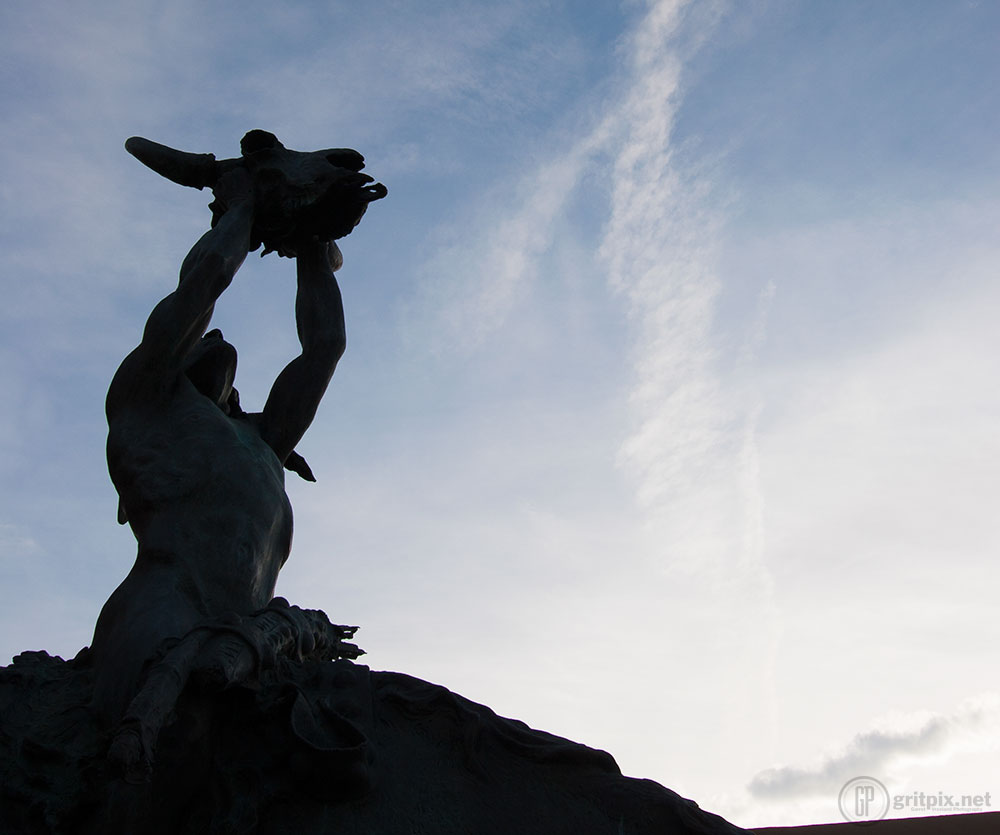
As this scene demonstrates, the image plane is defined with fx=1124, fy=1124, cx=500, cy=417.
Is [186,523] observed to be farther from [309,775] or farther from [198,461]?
[309,775]

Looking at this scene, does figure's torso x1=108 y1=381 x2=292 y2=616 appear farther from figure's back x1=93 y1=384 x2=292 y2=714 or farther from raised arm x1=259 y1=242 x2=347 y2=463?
raised arm x1=259 y1=242 x2=347 y2=463

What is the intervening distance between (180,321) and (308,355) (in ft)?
3.06

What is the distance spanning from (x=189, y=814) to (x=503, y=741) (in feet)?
3.29

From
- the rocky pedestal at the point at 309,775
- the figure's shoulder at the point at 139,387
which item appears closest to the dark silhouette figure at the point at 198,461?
the figure's shoulder at the point at 139,387

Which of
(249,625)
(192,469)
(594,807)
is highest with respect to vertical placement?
(192,469)

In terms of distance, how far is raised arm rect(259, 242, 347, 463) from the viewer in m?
5.32

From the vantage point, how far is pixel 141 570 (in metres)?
4.20

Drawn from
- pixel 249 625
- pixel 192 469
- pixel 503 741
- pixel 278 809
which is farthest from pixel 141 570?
pixel 503 741

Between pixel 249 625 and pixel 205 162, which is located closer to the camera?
pixel 249 625

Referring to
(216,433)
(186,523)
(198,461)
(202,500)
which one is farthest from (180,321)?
(186,523)

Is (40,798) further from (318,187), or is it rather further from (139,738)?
(318,187)

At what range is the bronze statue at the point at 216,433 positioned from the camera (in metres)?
3.81

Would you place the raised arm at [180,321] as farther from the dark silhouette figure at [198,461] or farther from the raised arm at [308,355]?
the raised arm at [308,355]

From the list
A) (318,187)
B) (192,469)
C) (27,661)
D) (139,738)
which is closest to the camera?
(139,738)
